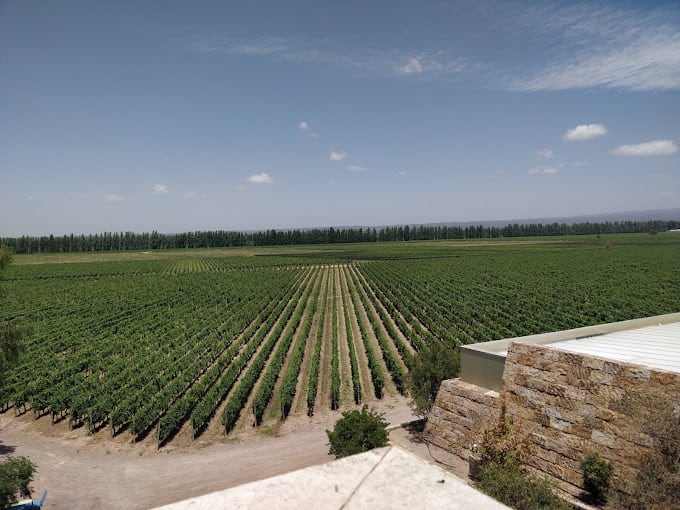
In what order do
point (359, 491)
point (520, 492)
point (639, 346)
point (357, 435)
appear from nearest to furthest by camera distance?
point (359, 491) < point (520, 492) < point (639, 346) < point (357, 435)

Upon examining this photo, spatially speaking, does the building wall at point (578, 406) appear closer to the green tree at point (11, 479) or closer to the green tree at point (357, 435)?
the green tree at point (357, 435)

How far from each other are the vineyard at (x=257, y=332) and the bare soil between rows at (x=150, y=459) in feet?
2.80

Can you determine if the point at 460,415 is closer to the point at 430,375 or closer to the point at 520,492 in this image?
the point at 430,375

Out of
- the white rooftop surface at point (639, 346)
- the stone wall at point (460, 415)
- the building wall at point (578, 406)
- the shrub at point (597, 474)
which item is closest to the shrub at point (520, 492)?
the shrub at point (597, 474)

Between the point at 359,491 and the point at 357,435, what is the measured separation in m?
11.8

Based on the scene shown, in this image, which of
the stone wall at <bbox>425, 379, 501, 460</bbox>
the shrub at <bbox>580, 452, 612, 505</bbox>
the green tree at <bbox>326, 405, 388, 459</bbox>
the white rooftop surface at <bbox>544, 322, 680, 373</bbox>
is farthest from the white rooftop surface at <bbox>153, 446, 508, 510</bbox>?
the green tree at <bbox>326, 405, 388, 459</bbox>

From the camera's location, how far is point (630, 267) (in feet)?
236

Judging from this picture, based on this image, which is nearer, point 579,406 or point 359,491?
point 359,491

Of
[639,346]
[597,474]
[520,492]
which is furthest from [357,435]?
[639,346]

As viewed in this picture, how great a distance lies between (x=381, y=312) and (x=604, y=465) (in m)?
33.3

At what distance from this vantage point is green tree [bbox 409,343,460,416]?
16969 millimetres

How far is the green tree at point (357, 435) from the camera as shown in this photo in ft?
44.5

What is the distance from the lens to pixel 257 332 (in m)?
36.8

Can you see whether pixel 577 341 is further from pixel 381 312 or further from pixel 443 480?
pixel 381 312
